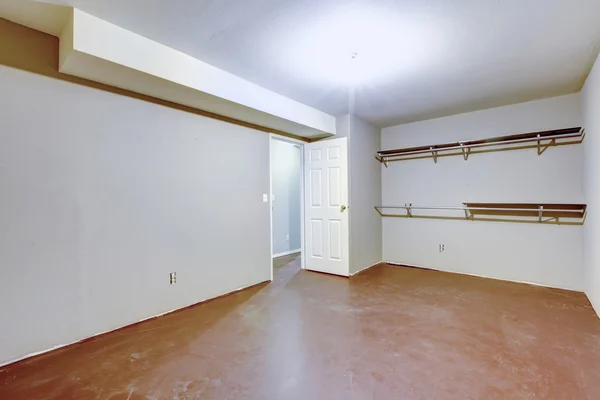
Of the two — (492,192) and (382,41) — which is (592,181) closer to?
(492,192)

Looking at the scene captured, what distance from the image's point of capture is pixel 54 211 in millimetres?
2184

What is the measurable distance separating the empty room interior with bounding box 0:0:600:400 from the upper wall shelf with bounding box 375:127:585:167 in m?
0.04

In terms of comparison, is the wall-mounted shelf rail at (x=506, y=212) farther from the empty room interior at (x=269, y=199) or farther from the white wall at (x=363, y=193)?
the white wall at (x=363, y=193)

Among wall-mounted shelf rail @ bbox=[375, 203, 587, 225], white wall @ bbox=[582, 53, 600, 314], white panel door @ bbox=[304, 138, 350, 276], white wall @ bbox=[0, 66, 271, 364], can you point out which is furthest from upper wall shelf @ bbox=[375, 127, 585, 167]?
white wall @ bbox=[0, 66, 271, 364]

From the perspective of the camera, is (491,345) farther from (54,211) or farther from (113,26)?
(113,26)

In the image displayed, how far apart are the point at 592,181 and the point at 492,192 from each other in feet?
3.89

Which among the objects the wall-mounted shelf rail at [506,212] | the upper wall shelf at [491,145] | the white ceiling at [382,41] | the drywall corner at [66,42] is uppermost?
the white ceiling at [382,41]

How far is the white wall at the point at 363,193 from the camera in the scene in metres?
4.27

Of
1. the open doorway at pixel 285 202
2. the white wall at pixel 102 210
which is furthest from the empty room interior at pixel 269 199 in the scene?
the open doorway at pixel 285 202

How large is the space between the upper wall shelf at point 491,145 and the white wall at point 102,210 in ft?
8.83

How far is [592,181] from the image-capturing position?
2.84 m

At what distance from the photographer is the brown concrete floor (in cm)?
173

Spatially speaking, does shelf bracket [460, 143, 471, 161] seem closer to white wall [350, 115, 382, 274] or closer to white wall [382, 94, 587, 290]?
white wall [382, 94, 587, 290]

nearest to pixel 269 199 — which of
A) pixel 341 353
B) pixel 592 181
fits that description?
pixel 341 353
